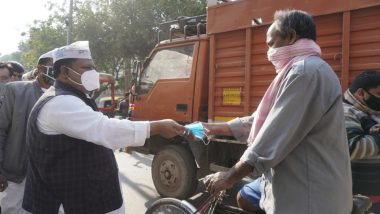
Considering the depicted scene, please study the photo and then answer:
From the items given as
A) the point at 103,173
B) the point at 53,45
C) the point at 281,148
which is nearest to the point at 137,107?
the point at 103,173

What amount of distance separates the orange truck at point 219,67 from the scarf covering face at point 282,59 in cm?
208

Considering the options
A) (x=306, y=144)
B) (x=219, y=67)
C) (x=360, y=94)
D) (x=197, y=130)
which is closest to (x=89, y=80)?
(x=197, y=130)

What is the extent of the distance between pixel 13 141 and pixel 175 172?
2.68 metres

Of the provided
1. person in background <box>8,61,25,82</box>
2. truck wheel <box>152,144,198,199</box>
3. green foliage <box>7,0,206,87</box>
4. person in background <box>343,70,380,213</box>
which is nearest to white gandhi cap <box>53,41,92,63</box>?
person in background <box>343,70,380,213</box>

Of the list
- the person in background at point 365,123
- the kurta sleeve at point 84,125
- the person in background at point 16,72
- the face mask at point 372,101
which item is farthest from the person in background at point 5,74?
the face mask at point 372,101

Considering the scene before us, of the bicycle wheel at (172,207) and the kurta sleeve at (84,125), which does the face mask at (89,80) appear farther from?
the bicycle wheel at (172,207)

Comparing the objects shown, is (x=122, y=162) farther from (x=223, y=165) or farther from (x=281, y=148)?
(x=281, y=148)

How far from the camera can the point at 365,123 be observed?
2.57 metres

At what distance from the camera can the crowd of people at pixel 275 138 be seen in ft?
6.37

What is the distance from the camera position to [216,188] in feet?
7.11

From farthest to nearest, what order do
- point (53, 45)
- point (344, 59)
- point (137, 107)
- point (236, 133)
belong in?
point (53, 45), point (137, 107), point (344, 59), point (236, 133)

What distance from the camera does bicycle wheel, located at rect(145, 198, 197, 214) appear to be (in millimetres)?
3115

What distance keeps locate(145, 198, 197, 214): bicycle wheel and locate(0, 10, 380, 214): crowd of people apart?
585mm

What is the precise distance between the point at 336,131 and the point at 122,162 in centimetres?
747
